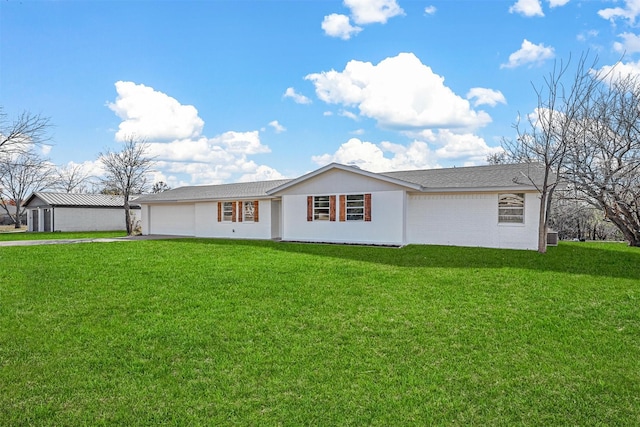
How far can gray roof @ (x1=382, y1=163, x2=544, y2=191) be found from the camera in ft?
45.3

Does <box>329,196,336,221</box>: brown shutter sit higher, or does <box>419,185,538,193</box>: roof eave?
<box>419,185,538,193</box>: roof eave

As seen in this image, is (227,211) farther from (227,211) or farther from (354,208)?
(354,208)

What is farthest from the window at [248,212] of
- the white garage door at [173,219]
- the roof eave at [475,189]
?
the roof eave at [475,189]

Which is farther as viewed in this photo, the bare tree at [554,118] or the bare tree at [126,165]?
the bare tree at [126,165]

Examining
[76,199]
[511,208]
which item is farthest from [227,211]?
[76,199]

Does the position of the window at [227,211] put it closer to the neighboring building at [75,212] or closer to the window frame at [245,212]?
the window frame at [245,212]

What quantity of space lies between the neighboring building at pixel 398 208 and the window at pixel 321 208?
0.04 meters

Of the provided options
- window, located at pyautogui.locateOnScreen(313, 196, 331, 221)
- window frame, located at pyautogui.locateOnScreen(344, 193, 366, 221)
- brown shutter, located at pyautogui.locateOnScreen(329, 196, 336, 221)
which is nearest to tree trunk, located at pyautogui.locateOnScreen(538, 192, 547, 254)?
window frame, located at pyautogui.locateOnScreen(344, 193, 366, 221)

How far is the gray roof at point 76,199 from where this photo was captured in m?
29.3

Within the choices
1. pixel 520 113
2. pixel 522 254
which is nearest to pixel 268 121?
pixel 520 113

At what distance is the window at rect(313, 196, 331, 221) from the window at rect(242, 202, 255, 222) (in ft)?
13.1

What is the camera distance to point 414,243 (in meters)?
15.2

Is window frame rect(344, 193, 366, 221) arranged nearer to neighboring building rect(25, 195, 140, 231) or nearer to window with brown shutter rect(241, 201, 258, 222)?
window with brown shutter rect(241, 201, 258, 222)

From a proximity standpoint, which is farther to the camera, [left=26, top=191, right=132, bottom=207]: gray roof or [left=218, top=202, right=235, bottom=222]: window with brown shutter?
[left=26, top=191, right=132, bottom=207]: gray roof
